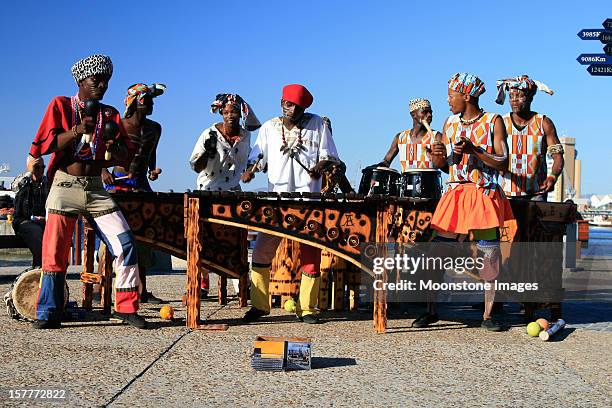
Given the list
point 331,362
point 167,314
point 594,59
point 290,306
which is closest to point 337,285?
point 290,306

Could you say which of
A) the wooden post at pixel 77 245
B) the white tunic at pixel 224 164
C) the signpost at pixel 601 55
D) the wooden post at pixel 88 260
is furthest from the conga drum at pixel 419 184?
the wooden post at pixel 77 245

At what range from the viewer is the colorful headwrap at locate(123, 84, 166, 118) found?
7.78 metres

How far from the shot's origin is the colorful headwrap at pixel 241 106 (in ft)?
24.1

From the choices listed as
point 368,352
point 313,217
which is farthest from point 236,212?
point 368,352

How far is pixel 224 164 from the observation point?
7.48 m

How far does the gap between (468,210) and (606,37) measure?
28.4 ft

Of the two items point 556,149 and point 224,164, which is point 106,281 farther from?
point 556,149

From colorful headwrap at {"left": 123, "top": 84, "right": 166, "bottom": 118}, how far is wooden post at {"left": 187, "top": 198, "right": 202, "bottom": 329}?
1999 millimetres

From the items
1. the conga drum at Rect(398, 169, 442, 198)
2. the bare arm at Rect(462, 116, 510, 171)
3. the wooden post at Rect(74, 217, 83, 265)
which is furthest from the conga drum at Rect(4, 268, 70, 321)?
the wooden post at Rect(74, 217, 83, 265)

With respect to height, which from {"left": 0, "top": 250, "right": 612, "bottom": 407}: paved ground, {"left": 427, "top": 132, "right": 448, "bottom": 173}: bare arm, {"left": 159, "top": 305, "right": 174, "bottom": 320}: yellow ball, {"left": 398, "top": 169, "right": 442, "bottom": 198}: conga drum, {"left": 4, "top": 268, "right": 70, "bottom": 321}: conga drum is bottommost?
{"left": 0, "top": 250, "right": 612, "bottom": 407}: paved ground

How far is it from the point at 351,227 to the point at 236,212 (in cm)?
90

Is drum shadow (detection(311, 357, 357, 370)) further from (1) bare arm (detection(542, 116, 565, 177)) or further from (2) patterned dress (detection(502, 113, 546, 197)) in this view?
(1) bare arm (detection(542, 116, 565, 177))

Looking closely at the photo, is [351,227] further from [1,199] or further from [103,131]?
[1,199]

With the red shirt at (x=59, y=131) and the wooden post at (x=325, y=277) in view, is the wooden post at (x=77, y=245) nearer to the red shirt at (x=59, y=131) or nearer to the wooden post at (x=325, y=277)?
the wooden post at (x=325, y=277)
